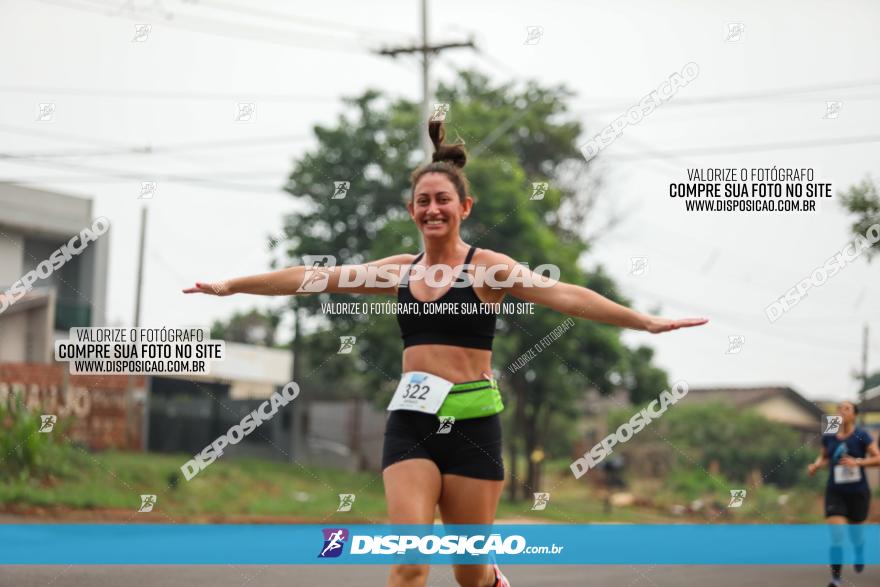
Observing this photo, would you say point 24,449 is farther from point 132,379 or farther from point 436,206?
point 436,206

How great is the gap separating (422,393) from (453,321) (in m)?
0.34

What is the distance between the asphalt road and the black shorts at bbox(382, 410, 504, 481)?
3.96 metres

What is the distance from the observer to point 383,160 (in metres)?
28.6

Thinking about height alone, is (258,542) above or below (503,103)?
below

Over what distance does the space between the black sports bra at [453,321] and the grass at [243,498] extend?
516 inches

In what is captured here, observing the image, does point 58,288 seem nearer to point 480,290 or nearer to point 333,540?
point 333,540

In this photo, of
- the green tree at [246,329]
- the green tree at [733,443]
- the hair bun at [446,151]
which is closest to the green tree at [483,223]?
the green tree at [733,443]

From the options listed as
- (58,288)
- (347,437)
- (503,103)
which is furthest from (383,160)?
(347,437)

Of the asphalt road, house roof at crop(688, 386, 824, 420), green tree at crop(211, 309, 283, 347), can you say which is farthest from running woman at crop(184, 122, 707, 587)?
green tree at crop(211, 309, 283, 347)

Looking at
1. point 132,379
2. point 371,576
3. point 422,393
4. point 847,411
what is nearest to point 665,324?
point 422,393

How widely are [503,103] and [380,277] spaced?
26.6 metres

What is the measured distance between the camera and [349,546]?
38.8 feet

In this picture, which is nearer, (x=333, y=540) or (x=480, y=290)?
(x=480, y=290)

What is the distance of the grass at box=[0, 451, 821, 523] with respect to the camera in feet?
56.8
